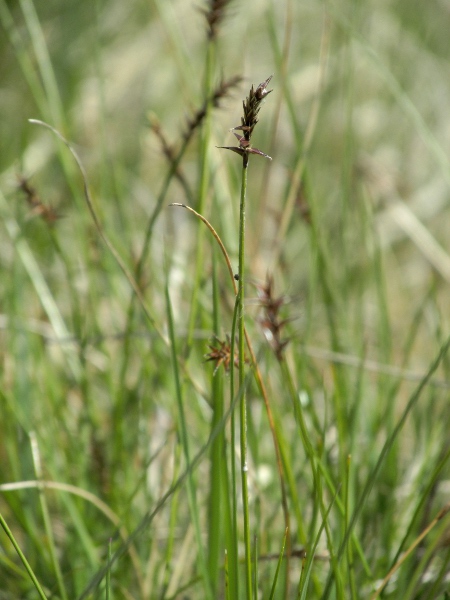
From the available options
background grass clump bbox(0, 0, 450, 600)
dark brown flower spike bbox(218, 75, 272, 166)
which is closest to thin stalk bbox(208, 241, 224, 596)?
background grass clump bbox(0, 0, 450, 600)

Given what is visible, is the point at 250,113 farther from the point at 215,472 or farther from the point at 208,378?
the point at 208,378

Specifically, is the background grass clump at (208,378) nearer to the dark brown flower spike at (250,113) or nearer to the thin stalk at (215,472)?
the thin stalk at (215,472)

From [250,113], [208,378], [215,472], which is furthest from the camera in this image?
[208,378]

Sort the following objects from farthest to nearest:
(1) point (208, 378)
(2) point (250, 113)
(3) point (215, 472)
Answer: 1. (1) point (208, 378)
2. (3) point (215, 472)
3. (2) point (250, 113)

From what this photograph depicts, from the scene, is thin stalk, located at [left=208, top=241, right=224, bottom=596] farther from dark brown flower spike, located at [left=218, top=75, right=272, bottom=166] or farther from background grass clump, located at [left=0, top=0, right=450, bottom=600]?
dark brown flower spike, located at [left=218, top=75, right=272, bottom=166]

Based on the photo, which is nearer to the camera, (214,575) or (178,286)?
(214,575)

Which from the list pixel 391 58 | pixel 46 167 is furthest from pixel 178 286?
pixel 391 58

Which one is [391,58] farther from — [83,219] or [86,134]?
[83,219]

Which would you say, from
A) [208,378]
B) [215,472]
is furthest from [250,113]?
[208,378]
